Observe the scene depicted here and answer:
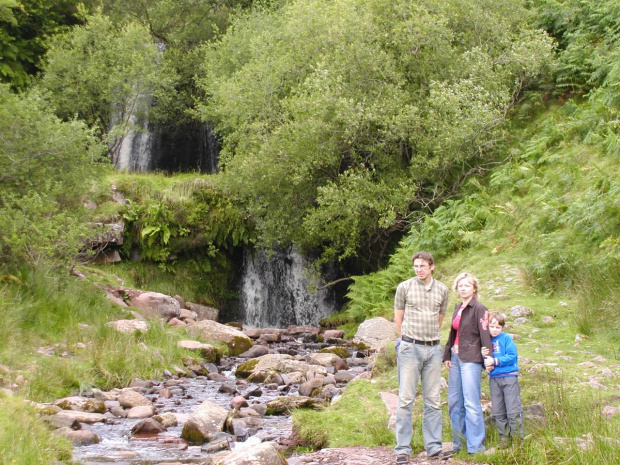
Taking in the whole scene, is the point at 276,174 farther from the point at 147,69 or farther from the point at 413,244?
the point at 147,69

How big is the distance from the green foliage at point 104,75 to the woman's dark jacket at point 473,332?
19683 millimetres

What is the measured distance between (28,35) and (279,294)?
669 inches

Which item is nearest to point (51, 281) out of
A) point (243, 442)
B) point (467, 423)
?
point (243, 442)

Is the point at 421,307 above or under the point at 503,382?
above

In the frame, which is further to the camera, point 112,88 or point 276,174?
point 112,88

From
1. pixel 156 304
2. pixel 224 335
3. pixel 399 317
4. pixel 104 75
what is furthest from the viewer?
pixel 104 75

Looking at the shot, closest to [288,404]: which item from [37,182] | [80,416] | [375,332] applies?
[80,416]

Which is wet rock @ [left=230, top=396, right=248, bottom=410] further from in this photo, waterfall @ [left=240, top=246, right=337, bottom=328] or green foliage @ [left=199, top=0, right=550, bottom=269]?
waterfall @ [left=240, top=246, right=337, bottom=328]

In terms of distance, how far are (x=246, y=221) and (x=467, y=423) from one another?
55.0 ft

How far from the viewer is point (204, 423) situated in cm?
890

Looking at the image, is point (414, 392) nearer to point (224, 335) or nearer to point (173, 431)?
point (173, 431)

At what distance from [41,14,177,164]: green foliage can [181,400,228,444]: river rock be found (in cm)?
1671

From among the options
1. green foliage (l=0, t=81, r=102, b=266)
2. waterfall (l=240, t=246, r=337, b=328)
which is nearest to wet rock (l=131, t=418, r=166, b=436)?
green foliage (l=0, t=81, r=102, b=266)

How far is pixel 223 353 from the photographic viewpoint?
1505cm
